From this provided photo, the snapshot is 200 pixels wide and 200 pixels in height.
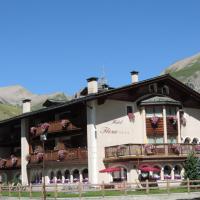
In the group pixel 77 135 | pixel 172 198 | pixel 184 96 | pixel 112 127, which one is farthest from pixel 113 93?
pixel 172 198

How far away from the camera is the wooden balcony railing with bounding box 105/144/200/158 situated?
136 ft

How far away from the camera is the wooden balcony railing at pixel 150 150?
41.4 meters

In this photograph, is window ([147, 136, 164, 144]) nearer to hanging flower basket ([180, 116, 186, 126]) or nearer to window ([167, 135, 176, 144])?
window ([167, 135, 176, 144])

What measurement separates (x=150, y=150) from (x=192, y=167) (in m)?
3.79

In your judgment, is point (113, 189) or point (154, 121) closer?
point (113, 189)

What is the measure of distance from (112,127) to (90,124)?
7.08ft

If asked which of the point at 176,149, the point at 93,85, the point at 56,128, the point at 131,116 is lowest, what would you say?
the point at 176,149

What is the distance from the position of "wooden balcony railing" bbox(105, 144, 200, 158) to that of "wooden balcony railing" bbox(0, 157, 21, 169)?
46.0 feet

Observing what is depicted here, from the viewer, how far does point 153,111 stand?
151ft

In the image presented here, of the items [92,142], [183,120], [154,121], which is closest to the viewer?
[92,142]

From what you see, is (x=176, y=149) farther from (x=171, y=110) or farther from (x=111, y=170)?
(x=111, y=170)

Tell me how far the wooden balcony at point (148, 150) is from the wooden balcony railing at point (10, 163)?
46.0ft

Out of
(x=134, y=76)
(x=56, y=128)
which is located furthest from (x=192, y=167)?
(x=56, y=128)

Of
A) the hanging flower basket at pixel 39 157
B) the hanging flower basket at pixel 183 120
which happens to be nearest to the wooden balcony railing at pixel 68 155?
the hanging flower basket at pixel 39 157
